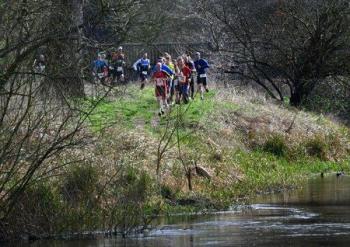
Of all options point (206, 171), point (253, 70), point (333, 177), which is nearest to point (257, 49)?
point (253, 70)

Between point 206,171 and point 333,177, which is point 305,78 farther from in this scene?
point 206,171

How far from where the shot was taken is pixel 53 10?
17.4 meters

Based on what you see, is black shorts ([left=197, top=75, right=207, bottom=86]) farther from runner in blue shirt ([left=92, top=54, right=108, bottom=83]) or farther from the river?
runner in blue shirt ([left=92, top=54, right=108, bottom=83])

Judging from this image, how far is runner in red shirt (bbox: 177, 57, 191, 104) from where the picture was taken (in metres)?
34.7

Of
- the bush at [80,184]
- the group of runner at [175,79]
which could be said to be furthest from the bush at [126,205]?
the group of runner at [175,79]

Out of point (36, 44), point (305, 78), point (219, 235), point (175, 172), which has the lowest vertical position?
point (219, 235)

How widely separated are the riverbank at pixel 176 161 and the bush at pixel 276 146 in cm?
4

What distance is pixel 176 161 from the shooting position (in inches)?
978

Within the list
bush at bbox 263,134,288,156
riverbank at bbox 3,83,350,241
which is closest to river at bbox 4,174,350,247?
riverbank at bbox 3,83,350,241

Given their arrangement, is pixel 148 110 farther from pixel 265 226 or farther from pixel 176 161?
pixel 265 226

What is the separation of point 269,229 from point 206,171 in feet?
20.0

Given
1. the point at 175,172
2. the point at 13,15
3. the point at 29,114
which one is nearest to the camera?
the point at 13,15

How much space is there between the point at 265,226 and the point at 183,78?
1620 centimetres

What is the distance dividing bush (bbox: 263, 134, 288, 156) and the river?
6.26m
